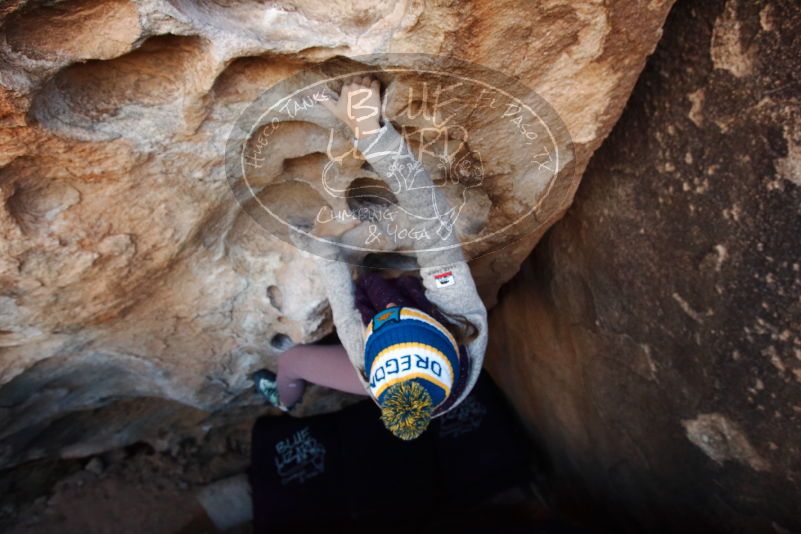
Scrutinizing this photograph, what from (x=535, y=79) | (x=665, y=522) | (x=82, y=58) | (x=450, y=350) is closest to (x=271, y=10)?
(x=82, y=58)

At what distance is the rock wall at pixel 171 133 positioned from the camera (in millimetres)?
654

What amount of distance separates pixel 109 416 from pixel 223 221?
92 centimetres

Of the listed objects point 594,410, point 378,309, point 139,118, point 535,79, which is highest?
point 139,118

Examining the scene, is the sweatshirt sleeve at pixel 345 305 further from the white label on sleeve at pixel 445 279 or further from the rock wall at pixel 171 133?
the white label on sleeve at pixel 445 279

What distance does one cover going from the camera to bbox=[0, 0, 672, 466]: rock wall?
2.15ft

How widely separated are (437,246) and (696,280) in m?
0.41

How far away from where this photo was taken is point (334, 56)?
70 cm

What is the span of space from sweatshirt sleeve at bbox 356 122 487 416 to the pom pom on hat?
8.1 inches

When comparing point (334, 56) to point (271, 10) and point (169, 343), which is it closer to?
point (271, 10)

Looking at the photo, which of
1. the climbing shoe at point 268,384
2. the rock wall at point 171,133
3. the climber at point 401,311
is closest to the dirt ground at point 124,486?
the climbing shoe at point 268,384

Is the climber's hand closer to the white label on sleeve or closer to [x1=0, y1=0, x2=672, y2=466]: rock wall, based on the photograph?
[x1=0, y1=0, x2=672, y2=466]: rock wall

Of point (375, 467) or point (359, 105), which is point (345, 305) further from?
point (375, 467)

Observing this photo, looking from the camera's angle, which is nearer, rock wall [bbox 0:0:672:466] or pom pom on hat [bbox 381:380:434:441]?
rock wall [bbox 0:0:672:466]

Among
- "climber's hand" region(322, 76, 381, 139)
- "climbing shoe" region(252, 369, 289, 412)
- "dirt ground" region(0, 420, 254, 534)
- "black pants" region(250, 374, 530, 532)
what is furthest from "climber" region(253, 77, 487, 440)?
"dirt ground" region(0, 420, 254, 534)
